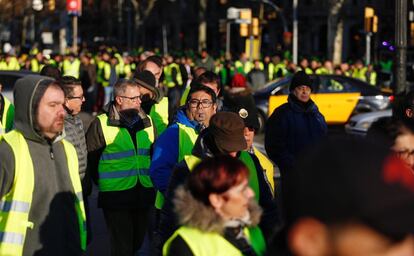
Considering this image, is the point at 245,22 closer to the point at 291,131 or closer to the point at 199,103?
the point at 291,131

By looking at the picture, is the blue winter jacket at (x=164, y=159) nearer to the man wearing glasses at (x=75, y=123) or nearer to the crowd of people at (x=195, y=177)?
the crowd of people at (x=195, y=177)

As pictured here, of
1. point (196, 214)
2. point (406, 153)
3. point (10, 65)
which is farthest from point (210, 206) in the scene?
point (10, 65)

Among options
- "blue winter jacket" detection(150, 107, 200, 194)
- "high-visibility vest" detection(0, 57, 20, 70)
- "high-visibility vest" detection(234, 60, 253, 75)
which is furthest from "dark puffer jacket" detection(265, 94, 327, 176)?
"high-visibility vest" detection(0, 57, 20, 70)

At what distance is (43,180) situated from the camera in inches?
185

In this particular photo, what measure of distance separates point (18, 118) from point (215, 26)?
86018 millimetres

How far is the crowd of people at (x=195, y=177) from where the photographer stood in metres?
1.59

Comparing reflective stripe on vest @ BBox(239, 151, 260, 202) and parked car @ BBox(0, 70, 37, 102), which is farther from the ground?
parked car @ BBox(0, 70, 37, 102)

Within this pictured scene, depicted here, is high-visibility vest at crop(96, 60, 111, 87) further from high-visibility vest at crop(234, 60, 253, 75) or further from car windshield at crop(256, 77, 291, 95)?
car windshield at crop(256, 77, 291, 95)

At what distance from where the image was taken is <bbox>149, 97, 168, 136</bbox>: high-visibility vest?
804cm

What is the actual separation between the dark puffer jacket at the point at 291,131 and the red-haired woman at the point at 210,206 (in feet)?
16.3

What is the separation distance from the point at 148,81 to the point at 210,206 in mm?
4909

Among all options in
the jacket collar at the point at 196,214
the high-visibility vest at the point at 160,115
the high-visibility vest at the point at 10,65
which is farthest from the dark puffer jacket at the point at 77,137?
the high-visibility vest at the point at 10,65

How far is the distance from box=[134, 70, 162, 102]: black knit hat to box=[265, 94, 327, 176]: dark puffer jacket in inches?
42.9

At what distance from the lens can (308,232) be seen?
1646 millimetres
